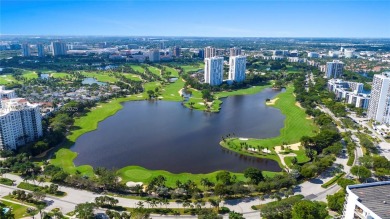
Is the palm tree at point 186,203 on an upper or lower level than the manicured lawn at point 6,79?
lower

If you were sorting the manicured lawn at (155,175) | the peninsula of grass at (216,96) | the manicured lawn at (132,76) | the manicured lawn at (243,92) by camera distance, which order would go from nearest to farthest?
1. the manicured lawn at (155,175)
2. the peninsula of grass at (216,96)
3. the manicured lawn at (243,92)
4. the manicured lawn at (132,76)

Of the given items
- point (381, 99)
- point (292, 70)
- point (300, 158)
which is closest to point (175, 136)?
point (300, 158)

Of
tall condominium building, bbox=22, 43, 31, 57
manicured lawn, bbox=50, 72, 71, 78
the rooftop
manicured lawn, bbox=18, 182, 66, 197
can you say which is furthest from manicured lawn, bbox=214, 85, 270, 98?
tall condominium building, bbox=22, 43, 31, 57

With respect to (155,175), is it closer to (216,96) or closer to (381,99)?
(381,99)

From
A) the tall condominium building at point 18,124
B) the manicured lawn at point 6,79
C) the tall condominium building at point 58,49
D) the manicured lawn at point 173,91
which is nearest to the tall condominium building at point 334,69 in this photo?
the manicured lawn at point 173,91

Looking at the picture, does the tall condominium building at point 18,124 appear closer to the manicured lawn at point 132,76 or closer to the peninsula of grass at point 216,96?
the peninsula of grass at point 216,96

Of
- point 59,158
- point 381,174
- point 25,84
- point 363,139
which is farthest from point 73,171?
point 25,84
